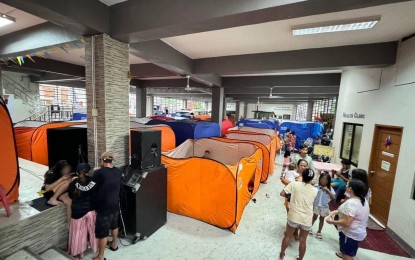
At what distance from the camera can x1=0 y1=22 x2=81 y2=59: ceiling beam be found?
2931 millimetres

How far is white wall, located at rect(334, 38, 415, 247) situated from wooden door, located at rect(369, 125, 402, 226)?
0.41ft

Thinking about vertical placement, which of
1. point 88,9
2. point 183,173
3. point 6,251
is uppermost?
point 88,9

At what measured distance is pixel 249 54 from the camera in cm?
441

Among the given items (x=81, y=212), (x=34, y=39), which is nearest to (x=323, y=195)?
(x=81, y=212)

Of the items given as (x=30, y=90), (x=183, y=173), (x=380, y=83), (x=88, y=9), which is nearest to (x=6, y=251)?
(x=183, y=173)

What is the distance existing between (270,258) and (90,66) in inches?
147

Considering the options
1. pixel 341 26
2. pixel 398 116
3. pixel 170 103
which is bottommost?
pixel 398 116

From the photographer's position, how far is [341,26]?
2.68 meters

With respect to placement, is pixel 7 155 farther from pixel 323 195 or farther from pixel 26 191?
pixel 323 195

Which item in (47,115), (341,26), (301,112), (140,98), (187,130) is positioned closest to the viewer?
(341,26)

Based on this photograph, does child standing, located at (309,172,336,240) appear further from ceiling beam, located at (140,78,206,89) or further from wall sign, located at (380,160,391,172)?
ceiling beam, located at (140,78,206,89)

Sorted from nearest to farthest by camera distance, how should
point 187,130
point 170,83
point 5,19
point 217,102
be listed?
point 5,19 < point 187,130 < point 217,102 < point 170,83

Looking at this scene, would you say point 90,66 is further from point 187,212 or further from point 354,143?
point 354,143

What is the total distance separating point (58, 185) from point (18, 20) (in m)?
2.85
